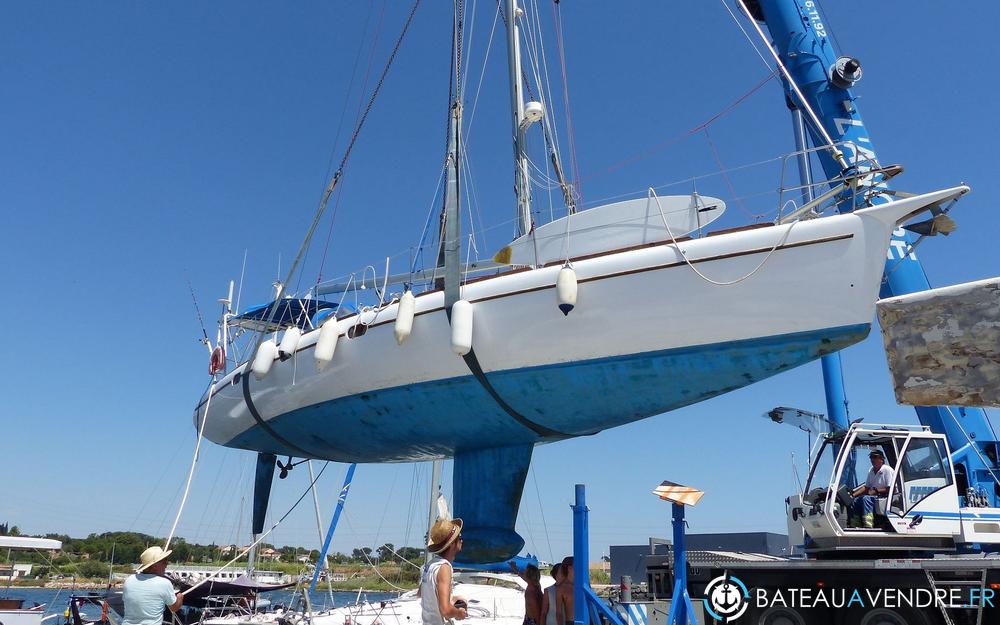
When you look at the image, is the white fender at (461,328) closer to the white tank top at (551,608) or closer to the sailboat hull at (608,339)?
the sailboat hull at (608,339)

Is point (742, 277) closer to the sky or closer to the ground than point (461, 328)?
closer to the sky

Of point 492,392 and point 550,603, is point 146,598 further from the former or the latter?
point 492,392

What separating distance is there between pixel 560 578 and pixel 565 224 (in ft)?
10.9

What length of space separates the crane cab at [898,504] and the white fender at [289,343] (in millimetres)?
5993

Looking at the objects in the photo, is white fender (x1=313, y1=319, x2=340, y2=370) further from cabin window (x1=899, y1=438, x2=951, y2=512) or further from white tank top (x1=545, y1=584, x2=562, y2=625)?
cabin window (x1=899, y1=438, x2=951, y2=512)

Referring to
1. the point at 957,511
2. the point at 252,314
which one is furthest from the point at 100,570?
the point at 957,511

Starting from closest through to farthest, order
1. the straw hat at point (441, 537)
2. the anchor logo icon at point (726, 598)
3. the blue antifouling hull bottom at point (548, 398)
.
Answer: the straw hat at point (441, 537) → the blue antifouling hull bottom at point (548, 398) → the anchor logo icon at point (726, 598)

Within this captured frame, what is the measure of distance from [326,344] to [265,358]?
1464mm

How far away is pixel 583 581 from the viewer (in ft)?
16.8

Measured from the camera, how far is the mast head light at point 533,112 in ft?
31.0

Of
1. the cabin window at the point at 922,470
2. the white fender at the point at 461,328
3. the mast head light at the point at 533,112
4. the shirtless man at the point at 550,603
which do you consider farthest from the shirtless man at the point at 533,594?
the mast head light at the point at 533,112

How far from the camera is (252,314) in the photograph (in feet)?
36.4

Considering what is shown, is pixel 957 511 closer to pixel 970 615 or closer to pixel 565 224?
pixel 970 615

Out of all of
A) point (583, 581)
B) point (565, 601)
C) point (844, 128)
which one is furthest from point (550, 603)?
point (844, 128)
